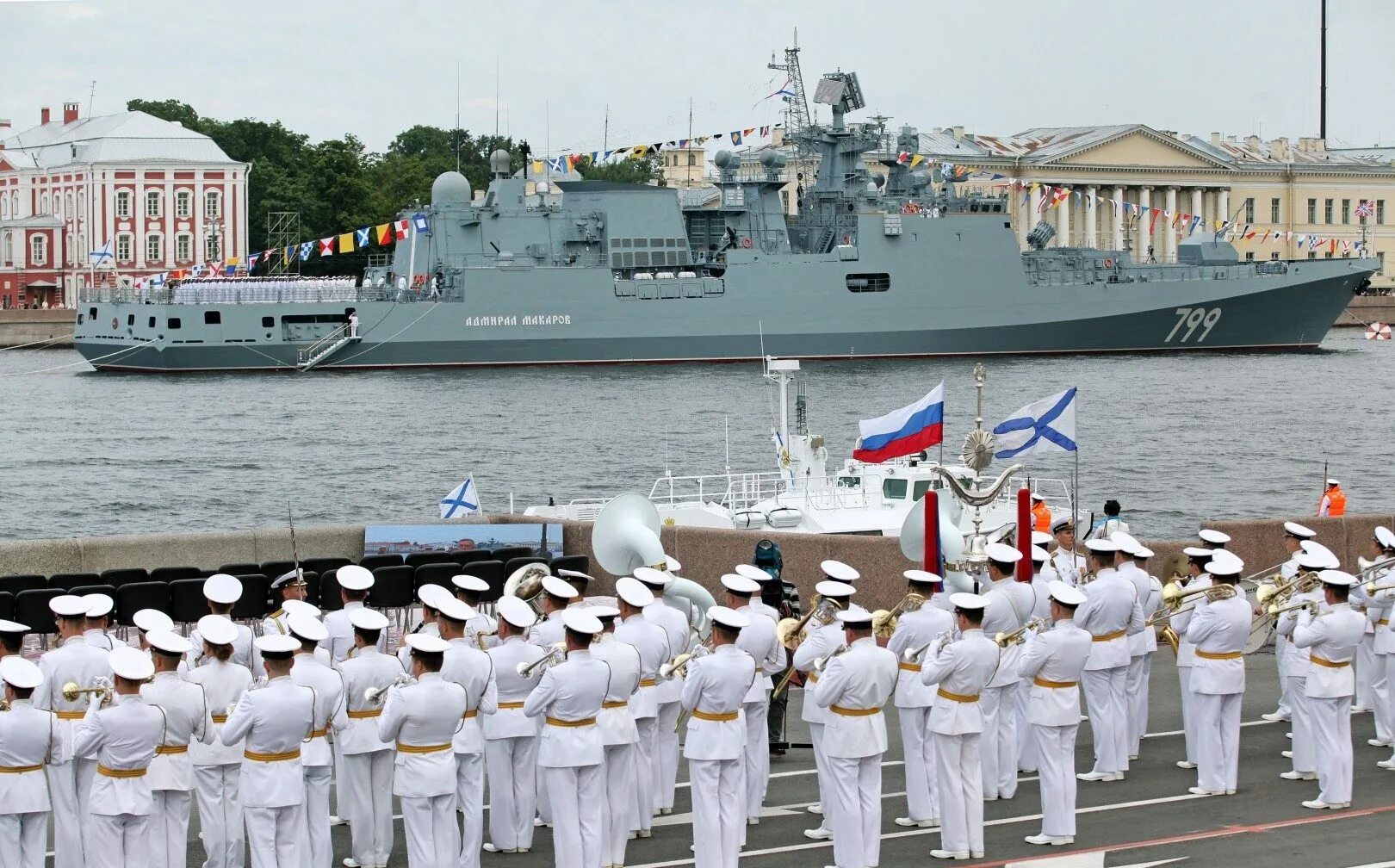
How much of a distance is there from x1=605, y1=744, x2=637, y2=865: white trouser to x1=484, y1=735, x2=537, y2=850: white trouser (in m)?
0.50

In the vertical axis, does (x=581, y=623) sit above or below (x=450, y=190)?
below

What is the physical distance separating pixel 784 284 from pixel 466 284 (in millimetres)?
10397

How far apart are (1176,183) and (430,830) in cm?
10152

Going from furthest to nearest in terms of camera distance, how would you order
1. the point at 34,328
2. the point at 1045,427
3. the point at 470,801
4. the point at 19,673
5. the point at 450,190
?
the point at 34,328 → the point at 450,190 → the point at 1045,427 → the point at 470,801 → the point at 19,673

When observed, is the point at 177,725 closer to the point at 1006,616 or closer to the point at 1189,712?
the point at 1006,616

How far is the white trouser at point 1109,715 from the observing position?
10.5 meters

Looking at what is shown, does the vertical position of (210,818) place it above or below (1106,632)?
below

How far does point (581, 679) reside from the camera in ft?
28.1

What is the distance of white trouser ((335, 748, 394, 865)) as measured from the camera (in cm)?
908

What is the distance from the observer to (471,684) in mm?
8742

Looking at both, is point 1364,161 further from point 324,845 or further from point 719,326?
point 324,845

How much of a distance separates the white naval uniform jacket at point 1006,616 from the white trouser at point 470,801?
2.65 m

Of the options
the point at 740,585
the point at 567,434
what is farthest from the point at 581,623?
the point at 567,434

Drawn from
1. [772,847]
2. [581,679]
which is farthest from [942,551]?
[581,679]
